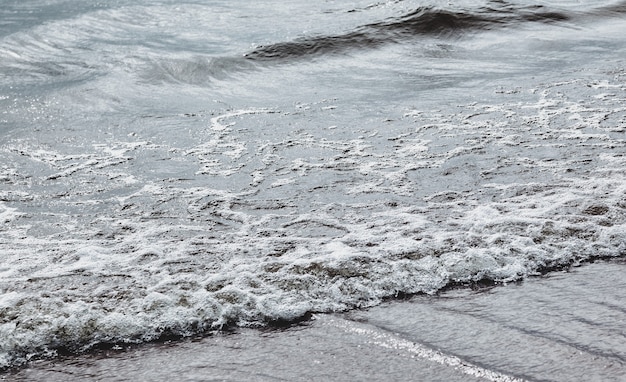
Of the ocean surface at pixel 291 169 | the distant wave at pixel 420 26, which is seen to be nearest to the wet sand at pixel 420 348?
the ocean surface at pixel 291 169

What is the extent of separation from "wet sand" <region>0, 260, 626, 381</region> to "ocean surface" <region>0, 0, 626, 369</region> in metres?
0.14

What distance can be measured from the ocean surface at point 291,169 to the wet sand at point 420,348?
0.14 metres

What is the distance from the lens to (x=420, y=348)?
10.2 feet

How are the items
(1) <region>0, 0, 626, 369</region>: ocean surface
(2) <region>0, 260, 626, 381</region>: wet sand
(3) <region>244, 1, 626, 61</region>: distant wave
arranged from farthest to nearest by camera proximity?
(3) <region>244, 1, 626, 61</region>: distant wave → (1) <region>0, 0, 626, 369</region>: ocean surface → (2) <region>0, 260, 626, 381</region>: wet sand

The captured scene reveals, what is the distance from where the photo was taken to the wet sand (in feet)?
9.57

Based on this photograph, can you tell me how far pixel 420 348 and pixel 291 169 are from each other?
2.72 metres

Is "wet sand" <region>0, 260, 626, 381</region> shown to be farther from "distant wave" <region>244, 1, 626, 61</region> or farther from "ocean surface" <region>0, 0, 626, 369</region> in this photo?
"distant wave" <region>244, 1, 626, 61</region>

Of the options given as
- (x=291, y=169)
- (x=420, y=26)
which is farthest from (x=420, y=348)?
(x=420, y=26)

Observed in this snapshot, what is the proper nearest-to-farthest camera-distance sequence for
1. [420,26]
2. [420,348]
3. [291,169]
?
[420,348], [291,169], [420,26]

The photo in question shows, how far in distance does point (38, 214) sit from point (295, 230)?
1670 mm

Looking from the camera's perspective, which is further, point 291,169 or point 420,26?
point 420,26

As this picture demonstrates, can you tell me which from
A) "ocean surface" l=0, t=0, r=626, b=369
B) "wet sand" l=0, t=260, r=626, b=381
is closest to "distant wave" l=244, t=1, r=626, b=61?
"ocean surface" l=0, t=0, r=626, b=369

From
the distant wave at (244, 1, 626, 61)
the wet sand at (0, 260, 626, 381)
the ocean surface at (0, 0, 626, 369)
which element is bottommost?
the wet sand at (0, 260, 626, 381)

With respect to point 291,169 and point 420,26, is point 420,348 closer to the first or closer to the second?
point 291,169
